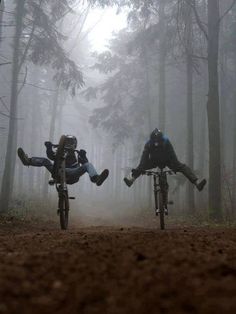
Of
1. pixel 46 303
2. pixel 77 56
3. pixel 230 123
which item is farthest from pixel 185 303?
pixel 77 56

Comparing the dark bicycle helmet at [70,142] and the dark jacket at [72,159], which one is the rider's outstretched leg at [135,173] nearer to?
the dark jacket at [72,159]

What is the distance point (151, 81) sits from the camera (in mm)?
28422

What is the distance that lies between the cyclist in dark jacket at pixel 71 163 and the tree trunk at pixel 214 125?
18.0 feet

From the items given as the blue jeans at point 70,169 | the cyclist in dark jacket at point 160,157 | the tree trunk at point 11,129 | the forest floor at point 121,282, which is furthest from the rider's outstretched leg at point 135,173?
the tree trunk at point 11,129

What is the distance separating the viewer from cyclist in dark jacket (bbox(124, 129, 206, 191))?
8.16 m

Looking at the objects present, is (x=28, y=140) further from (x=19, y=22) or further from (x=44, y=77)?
(x=19, y=22)

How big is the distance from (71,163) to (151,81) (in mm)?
21118

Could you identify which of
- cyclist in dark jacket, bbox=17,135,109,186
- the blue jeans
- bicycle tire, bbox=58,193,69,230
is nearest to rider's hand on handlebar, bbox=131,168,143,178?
cyclist in dark jacket, bbox=17,135,109,186

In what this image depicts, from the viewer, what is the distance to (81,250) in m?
3.77

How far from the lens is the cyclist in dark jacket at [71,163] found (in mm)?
7791

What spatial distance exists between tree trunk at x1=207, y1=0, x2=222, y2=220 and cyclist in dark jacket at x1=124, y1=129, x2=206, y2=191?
14.1ft

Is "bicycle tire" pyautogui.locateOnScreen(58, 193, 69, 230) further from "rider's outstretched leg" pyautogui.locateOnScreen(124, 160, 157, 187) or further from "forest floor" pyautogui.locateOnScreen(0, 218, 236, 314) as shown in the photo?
"forest floor" pyautogui.locateOnScreen(0, 218, 236, 314)

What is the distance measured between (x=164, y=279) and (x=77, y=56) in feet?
114

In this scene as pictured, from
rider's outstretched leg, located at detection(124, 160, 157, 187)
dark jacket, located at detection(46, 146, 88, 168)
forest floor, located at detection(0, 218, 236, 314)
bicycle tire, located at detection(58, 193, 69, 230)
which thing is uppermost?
dark jacket, located at detection(46, 146, 88, 168)
